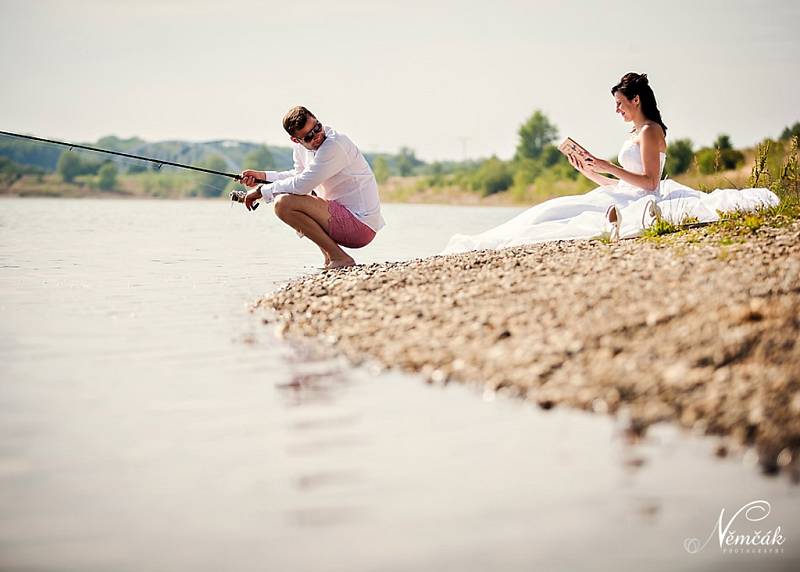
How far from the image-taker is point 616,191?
10367 millimetres

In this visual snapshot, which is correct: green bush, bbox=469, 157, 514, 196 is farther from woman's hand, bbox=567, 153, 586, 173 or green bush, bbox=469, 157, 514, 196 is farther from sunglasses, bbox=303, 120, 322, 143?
sunglasses, bbox=303, 120, 322, 143

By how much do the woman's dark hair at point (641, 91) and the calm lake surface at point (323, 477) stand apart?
5096mm

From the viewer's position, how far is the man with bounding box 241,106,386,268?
9500 mm

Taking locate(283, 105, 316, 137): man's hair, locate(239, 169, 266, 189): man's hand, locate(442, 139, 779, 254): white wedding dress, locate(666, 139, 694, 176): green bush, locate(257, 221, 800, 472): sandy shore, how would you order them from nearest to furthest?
1. locate(257, 221, 800, 472): sandy shore
2. locate(283, 105, 316, 137): man's hair
3. locate(442, 139, 779, 254): white wedding dress
4. locate(239, 169, 266, 189): man's hand
5. locate(666, 139, 694, 176): green bush

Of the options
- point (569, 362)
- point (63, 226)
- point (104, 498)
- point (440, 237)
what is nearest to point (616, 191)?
point (569, 362)

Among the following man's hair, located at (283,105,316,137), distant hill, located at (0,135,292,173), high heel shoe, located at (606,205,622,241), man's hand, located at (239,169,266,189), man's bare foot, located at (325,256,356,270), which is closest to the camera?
man's hair, located at (283,105,316,137)

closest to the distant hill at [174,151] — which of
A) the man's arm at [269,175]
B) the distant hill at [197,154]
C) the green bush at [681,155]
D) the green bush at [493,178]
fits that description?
the distant hill at [197,154]

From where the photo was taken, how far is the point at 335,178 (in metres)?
9.98

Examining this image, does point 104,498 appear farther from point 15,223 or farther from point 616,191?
point 15,223

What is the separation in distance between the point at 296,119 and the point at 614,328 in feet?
16.4

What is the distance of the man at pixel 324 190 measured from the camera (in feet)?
31.2

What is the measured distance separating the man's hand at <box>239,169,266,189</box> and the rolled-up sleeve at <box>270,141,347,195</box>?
52 cm

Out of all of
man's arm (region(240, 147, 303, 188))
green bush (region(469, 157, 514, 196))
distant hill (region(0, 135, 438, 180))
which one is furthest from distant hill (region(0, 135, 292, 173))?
man's arm (region(240, 147, 303, 188))

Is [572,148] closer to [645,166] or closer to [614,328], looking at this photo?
[645,166]
